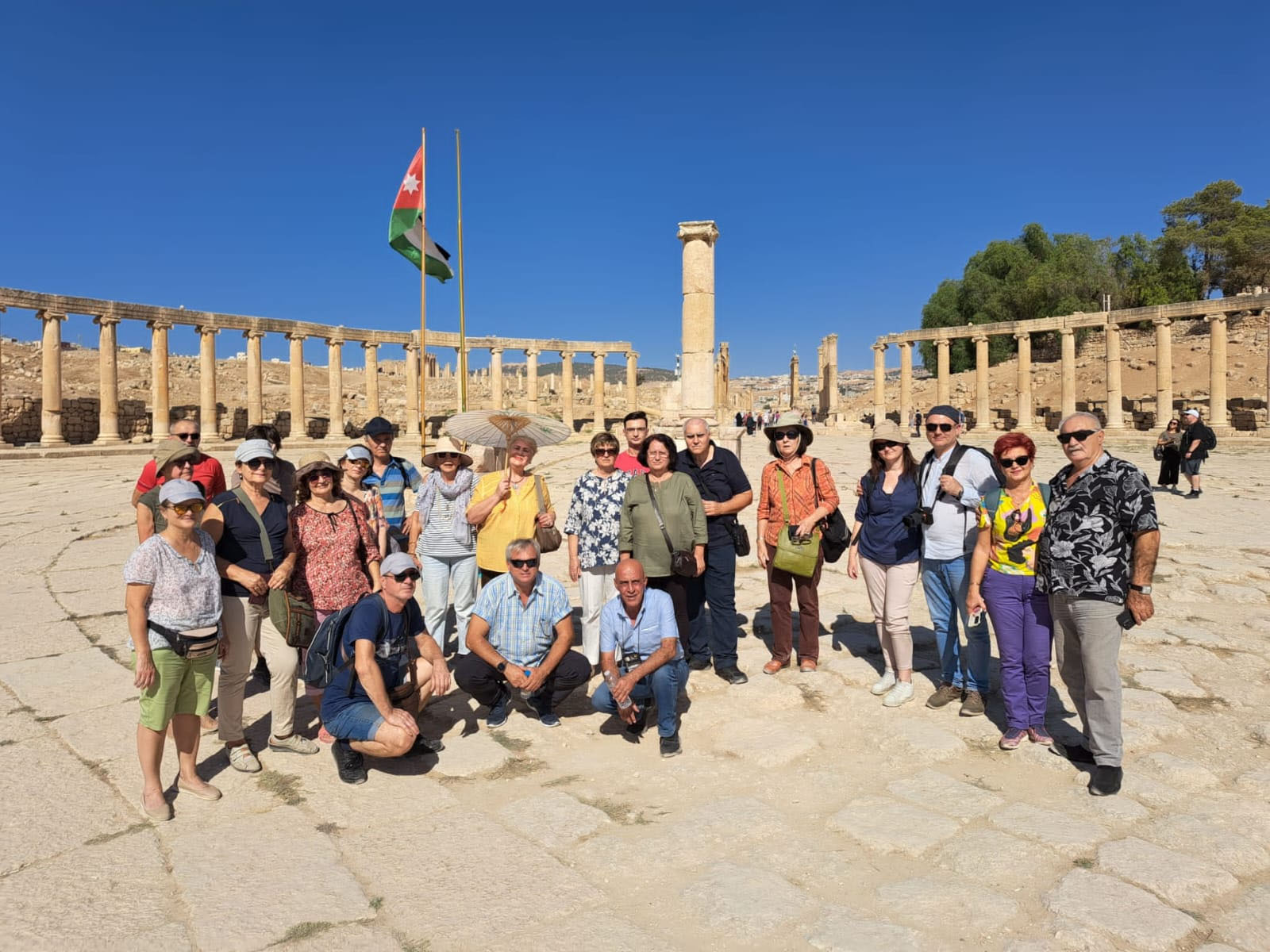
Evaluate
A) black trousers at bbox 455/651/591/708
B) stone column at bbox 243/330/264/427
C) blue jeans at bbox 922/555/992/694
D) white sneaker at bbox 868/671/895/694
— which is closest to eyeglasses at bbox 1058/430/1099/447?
blue jeans at bbox 922/555/992/694

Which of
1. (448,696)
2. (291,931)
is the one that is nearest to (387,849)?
(291,931)

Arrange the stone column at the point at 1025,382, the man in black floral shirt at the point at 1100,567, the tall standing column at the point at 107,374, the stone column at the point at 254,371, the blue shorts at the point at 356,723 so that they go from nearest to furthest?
the man in black floral shirt at the point at 1100,567 → the blue shorts at the point at 356,723 → the tall standing column at the point at 107,374 → the stone column at the point at 254,371 → the stone column at the point at 1025,382

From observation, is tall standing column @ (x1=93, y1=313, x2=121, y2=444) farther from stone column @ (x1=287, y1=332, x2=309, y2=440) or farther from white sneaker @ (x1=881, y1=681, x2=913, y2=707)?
white sneaker @ (x1=881, y1=681, x2=913, y2=707)

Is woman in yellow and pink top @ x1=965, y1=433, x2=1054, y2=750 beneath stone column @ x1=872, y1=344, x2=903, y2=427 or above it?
beneath

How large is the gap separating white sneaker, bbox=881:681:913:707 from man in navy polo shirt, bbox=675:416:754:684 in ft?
3.16

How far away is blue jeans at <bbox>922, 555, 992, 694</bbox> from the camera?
16.2 feet

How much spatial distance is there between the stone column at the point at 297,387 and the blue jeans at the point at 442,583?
26795mm

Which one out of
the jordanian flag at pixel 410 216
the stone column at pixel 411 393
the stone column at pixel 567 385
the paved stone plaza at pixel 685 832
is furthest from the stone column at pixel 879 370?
the paved stone plaza at pixel 685 832

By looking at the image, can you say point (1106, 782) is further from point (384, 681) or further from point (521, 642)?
point (384, 681)

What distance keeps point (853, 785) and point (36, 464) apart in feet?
74.1

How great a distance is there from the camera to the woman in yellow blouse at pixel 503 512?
17.9 feet

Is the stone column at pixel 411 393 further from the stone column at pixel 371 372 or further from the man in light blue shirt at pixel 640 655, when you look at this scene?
the man in light blue shirt at pixel 640 655

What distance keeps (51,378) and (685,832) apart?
28.2 m

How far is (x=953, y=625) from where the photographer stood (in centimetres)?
509
